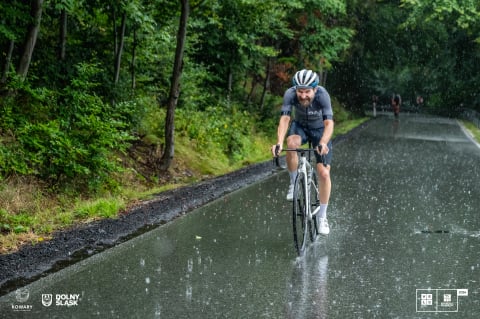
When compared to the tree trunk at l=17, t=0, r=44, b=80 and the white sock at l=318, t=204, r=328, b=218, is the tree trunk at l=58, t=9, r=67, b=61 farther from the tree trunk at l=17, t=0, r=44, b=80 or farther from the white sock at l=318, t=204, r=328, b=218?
the white sock at l=318, t=204, r=328, b=218

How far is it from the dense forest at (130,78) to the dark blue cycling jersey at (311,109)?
397 cm

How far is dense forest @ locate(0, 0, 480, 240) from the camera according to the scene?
1112cm

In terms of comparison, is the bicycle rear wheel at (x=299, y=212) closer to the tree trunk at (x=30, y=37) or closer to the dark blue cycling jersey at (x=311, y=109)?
the dark blue cycling jersey at (x=311, y=109)

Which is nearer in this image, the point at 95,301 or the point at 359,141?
the point at 95,301

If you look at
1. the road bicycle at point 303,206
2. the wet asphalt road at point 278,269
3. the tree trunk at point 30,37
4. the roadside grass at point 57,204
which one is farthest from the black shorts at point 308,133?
the tree trunk at point 30,37

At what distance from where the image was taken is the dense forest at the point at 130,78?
11125 mm

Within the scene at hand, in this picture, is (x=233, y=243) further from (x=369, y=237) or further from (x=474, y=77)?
(x=474, y=77)

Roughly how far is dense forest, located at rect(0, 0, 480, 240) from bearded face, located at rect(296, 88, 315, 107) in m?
4.19

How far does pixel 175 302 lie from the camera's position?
575 centimetres

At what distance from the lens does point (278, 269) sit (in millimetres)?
7016

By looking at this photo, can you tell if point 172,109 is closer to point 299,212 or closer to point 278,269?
point 299,212

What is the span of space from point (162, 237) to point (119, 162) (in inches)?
201

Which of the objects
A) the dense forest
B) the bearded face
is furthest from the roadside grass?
the bearded face

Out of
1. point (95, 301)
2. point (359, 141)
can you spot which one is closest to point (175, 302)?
point (95, 301)
